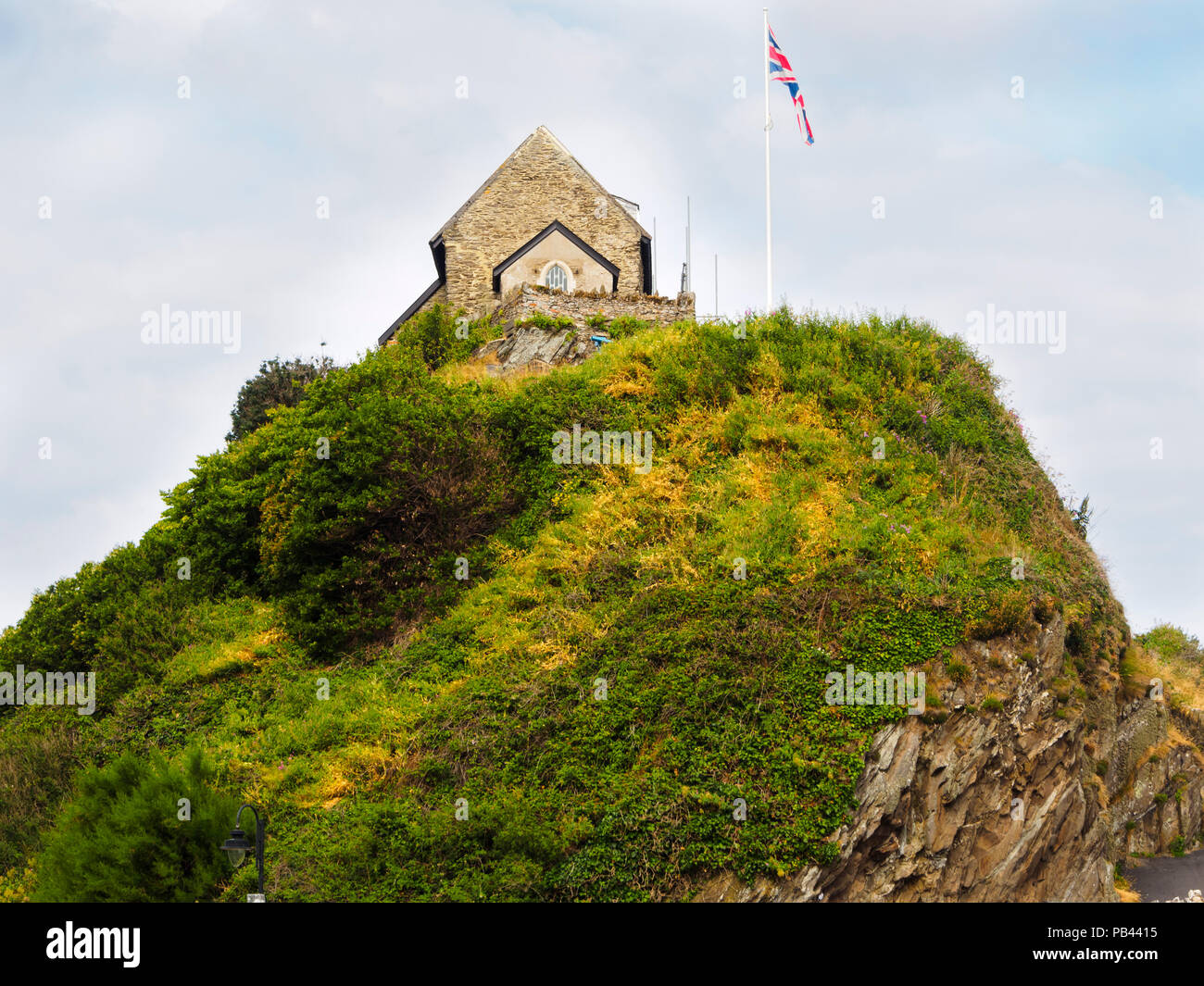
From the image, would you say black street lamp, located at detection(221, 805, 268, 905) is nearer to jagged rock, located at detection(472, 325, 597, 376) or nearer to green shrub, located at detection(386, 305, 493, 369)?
jagged rock, located at detection(472, 325, 597, 376)

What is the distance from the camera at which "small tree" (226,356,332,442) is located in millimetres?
35094

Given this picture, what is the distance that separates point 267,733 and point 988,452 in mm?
14806

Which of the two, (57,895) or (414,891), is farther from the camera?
(57,895)

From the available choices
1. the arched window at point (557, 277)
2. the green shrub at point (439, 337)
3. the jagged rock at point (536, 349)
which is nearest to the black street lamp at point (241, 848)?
the jagged rock at point (536, 349)

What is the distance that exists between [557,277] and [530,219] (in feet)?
9.63

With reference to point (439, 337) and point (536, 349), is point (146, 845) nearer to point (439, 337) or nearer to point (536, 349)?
point (536, 349)

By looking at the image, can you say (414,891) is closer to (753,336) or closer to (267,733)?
(267,733)

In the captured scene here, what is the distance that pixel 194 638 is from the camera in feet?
67.9

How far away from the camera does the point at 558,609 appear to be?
57.0ft

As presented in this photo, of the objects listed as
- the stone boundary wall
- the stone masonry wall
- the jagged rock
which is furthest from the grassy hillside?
the stone masonry wall
